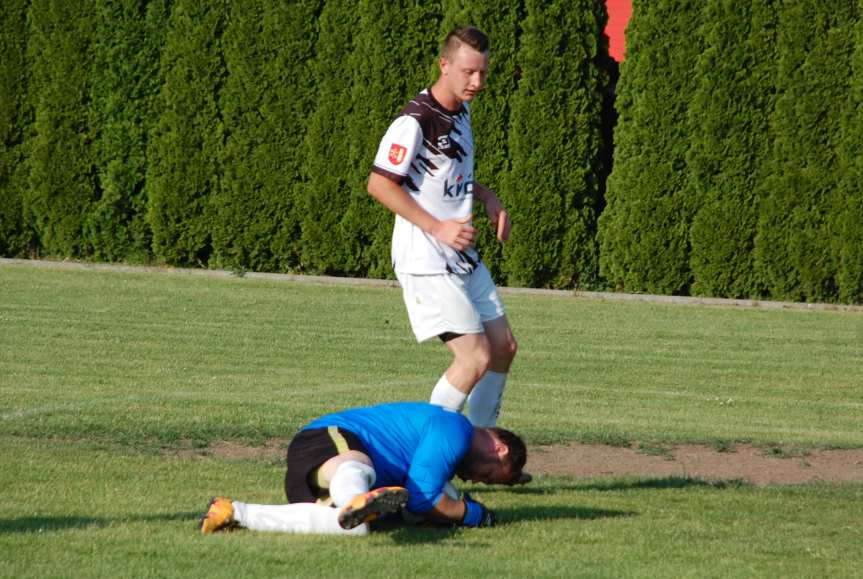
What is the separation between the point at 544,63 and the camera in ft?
59.2

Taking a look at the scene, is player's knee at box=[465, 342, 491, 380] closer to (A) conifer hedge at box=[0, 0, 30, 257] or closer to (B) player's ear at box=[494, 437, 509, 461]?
(B) player's ear at box=[494, 437, 509, 461]

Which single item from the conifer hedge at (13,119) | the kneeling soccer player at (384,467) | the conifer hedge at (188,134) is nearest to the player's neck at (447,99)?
the kneeling soccer player at (384,467)

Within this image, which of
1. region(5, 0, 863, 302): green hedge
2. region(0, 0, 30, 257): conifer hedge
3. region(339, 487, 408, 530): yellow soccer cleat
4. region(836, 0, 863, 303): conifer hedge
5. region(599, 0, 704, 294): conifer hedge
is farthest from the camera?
region(0, 0, 30, 257): conifer hedge

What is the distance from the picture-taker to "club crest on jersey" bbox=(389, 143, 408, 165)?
6527 millimetres

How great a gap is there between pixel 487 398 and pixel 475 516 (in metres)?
1.18

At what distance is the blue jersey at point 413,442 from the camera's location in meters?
5.80

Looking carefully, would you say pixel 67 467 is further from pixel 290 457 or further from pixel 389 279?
pixel 389 279

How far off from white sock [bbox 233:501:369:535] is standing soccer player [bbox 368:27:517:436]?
1.04m

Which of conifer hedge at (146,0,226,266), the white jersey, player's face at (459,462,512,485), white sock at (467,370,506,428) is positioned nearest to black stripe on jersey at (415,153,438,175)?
the white jersey

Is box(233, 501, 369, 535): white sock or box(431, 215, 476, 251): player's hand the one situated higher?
box(431, 215, 476, 251): player's hand

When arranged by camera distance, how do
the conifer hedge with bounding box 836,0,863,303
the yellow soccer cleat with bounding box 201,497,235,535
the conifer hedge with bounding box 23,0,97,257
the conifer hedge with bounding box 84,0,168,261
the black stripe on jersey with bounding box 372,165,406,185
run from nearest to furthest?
the yellow soccer cleat with bounding box 201,497,235,535
the black stripe on jersey with bounding box 372,165,406,185
the conifer hedge with bounding box 836,0,863,303
the conifer hedge with bounding box 84,0,168,261
the conifer hedge with bounding box 23,0,97,257

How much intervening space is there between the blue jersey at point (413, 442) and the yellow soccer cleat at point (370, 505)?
45cm

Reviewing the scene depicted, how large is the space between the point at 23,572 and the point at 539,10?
1410cm

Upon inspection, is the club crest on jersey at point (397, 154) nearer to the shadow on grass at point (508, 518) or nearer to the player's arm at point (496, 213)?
the player's arm at point (496, 213)
